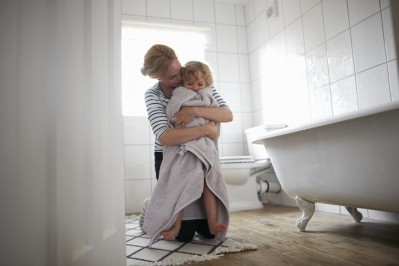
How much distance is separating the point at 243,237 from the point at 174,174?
459 millimetres

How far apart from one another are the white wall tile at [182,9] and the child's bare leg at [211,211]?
2.13m

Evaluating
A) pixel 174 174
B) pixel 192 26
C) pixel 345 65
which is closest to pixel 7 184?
pixel 174 174

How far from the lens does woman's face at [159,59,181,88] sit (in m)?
1.41

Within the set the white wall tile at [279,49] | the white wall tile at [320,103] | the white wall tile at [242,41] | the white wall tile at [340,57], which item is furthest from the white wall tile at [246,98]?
the white wall tile at [340,57]

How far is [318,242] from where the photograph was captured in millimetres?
1216

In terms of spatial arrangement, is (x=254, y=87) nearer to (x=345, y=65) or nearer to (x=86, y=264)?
(x=345, y=65)

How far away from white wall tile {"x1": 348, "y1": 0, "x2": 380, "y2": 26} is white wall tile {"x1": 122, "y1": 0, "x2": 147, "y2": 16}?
70.8 inches

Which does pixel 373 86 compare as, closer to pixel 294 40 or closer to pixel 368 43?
pixel 368 43

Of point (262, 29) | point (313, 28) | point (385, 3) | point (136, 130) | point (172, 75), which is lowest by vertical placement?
point (136, 130)

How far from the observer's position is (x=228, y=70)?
3.02 m

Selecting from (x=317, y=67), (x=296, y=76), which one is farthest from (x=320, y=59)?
(x=296, y=76)

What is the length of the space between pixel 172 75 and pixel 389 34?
1.16 m

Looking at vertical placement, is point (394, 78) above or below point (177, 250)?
above

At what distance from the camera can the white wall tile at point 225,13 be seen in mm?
3062
